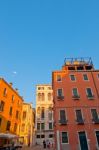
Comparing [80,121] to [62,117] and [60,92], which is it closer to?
[62,117]

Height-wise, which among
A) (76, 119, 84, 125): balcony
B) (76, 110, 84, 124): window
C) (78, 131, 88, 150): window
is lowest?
(78, 131, 88, 150): window

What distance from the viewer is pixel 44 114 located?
47812mm

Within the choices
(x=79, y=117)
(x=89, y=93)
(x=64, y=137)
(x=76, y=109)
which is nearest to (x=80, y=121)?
(x=79, y=117)

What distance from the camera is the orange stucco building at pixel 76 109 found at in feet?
72.2

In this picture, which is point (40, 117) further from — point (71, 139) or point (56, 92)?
point (71, 139)

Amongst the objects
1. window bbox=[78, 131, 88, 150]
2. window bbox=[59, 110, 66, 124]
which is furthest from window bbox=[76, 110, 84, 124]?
window bbox=[59, 110, 66, 124]

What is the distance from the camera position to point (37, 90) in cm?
5194

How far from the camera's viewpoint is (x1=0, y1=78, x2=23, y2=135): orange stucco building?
2859cm

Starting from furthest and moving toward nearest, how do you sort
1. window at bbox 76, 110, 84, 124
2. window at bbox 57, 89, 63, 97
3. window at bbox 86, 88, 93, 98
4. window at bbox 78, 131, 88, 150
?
1. window at bbox 57, 89, 63, 97
2. window at bbox 86, 88, 93, 98
3. window at bbox 76, 110, 84, 124
4. window at bbox 78, 131, 88, 150

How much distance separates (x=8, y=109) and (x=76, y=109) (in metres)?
13.6

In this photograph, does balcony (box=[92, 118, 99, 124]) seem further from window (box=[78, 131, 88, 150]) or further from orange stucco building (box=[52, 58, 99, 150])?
window (box=[78, 131, 88, 150])

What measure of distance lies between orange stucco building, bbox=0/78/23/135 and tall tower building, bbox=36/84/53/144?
39.1ft

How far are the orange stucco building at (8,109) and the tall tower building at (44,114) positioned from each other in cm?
1192

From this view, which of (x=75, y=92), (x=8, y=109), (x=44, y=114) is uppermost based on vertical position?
(x=44, y=114)
